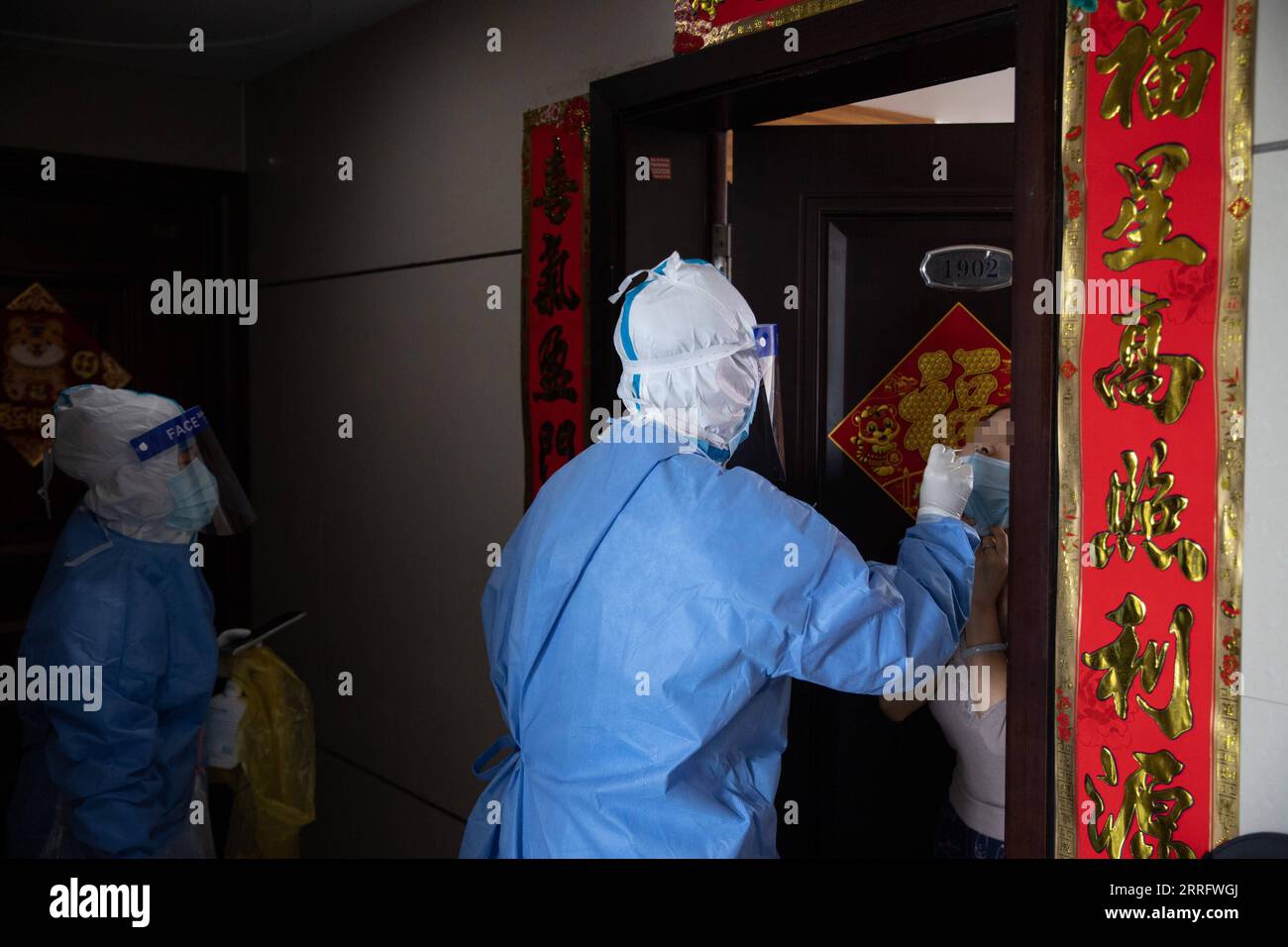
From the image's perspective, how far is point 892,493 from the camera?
Result: 83.0 inches

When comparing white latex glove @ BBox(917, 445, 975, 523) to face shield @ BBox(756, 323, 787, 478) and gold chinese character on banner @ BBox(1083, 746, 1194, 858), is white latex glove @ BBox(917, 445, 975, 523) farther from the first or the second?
gold chinese character on banner @ BBox(1083, 746, 1194, 858)

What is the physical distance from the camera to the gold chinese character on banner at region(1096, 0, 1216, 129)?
49.4 inches

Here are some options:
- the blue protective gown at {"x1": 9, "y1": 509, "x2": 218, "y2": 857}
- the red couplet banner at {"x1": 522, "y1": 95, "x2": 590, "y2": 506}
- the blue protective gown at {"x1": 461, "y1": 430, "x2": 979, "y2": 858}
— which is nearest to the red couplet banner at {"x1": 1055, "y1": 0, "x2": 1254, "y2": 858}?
the blue protective gown at {"x1": 461, "y1": 430, "x2": 979, "y2": 858}

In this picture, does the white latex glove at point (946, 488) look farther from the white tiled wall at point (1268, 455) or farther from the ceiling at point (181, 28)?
the ceiling at point (181, 28)

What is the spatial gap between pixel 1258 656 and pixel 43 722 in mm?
2088

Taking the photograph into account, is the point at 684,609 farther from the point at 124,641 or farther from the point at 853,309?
the point at 124,641

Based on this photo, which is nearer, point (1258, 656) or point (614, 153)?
point (1258, 656)

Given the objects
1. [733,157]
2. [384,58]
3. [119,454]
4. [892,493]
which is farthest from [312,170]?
[892,493]

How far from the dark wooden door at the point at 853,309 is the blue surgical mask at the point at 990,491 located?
0.79 ft

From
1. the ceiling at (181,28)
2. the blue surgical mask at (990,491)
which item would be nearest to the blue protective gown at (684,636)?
the blue surgical mask at (990,491)

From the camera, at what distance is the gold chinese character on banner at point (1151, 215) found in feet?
4.16

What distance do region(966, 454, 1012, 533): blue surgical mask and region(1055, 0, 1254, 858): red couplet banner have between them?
18.4 inches

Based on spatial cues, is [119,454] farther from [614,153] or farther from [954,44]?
[954,44]

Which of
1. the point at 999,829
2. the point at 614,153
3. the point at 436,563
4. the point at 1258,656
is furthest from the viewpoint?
the point at 436,563
